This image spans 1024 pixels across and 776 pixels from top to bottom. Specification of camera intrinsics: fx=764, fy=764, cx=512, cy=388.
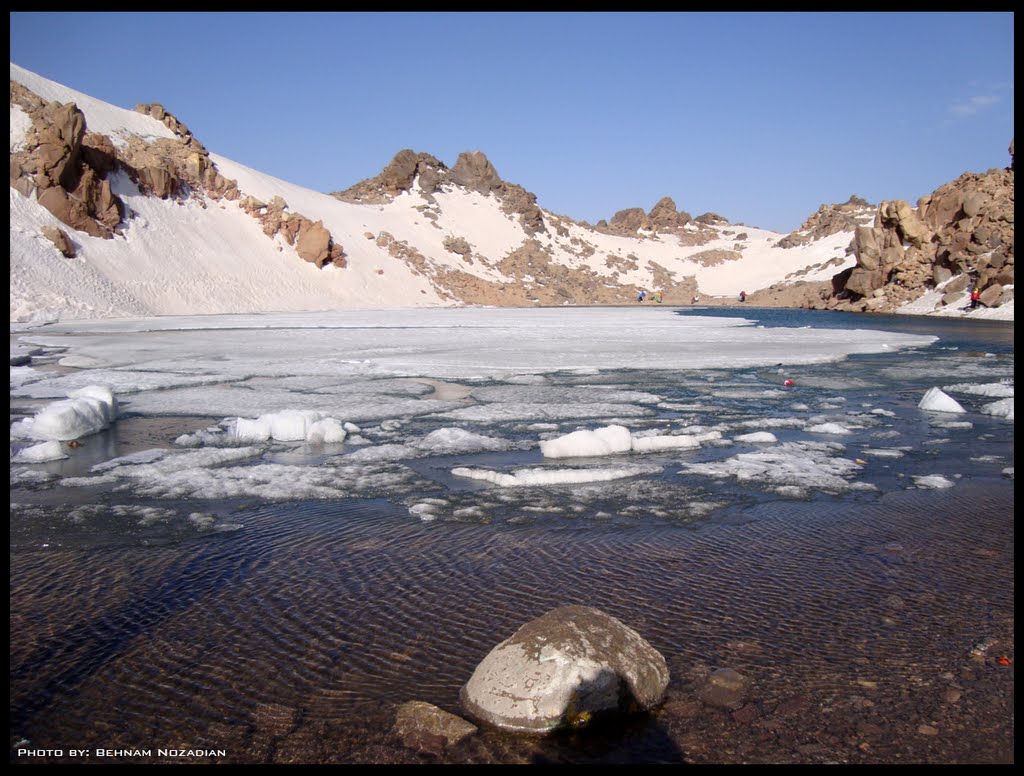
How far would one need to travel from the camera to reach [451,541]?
18.2 feet

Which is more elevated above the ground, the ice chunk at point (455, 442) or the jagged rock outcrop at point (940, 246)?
the jagged rock outcrop at point (940, 246)

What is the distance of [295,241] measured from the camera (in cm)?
5844

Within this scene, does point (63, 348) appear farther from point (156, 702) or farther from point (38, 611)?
point (156, 702)

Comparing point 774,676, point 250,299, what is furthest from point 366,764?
point 250,299

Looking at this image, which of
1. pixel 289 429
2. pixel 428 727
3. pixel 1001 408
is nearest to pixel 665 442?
pixel 289 429

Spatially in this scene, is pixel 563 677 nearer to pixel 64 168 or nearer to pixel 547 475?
pixel 547 475

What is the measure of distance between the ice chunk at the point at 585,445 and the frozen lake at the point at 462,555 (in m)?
0.03

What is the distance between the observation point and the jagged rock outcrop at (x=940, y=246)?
41250 mm

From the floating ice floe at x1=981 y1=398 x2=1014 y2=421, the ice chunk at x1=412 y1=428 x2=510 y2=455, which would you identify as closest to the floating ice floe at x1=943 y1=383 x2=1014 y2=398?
the floating ice floe at x1=981 y1=398 x2=1014 y2=421

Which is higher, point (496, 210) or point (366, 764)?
point (496, 210)

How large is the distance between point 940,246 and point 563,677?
5148 centimetres

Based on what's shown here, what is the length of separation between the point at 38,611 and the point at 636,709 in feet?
11.0

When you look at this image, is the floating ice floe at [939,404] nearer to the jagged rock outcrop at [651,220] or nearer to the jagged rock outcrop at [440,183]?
the jagged rock outcrop at [440,183]

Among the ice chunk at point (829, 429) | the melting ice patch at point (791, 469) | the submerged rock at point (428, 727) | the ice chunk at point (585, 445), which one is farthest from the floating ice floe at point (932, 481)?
the submerged rock at point (428, 727)
